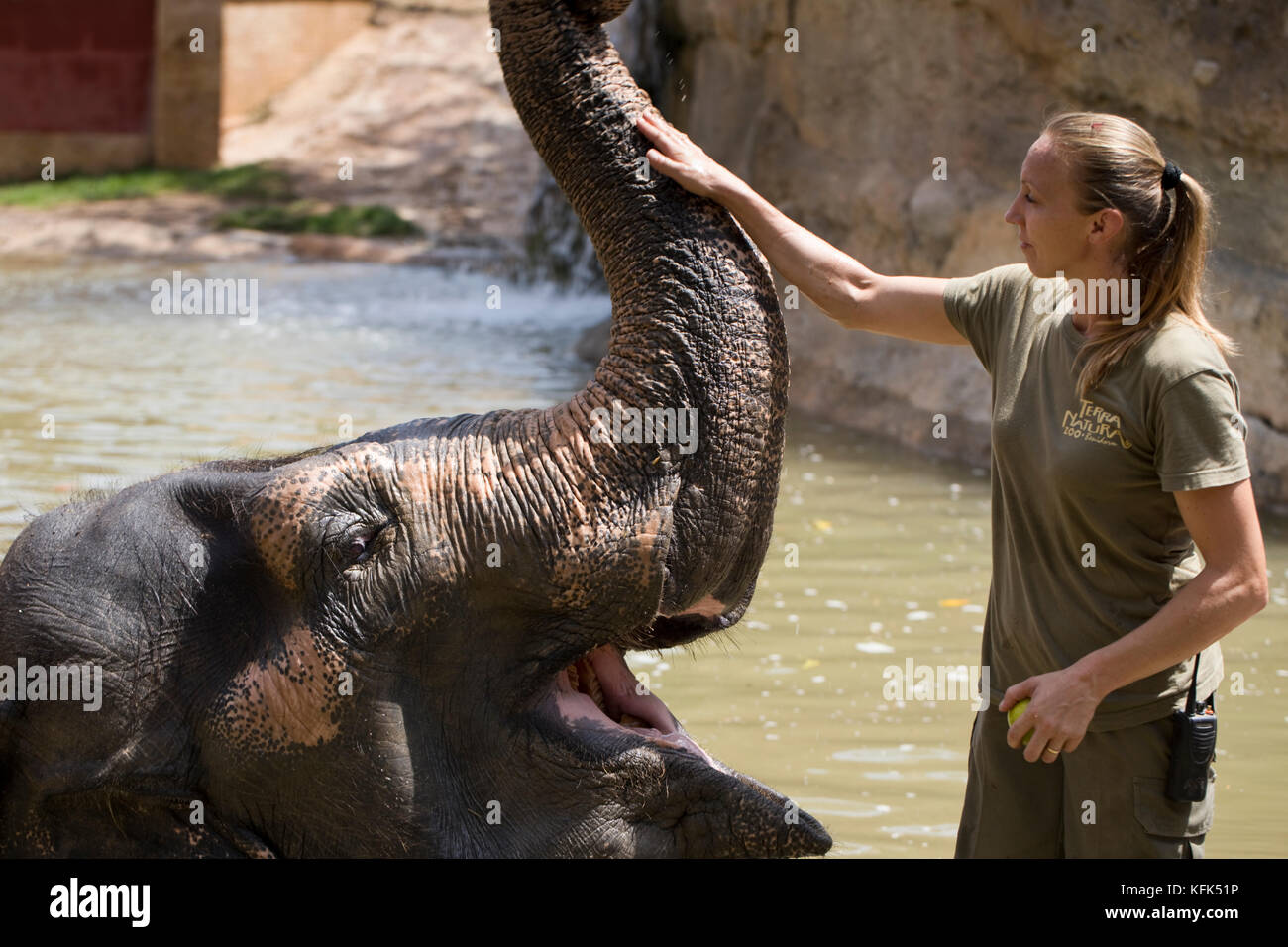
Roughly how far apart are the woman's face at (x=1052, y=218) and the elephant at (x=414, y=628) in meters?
0.51

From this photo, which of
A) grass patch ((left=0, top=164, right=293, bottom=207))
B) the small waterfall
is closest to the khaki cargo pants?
the small waterfall

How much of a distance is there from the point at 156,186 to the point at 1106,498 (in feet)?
59.8

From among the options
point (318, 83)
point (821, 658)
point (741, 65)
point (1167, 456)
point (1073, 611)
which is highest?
point (318, 83)

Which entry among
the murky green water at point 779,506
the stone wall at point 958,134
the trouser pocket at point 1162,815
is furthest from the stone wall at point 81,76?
the trouser pocket at point 1162,815

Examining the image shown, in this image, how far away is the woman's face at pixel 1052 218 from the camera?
105 inches

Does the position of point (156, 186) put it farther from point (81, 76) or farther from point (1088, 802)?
point (1088, 802)

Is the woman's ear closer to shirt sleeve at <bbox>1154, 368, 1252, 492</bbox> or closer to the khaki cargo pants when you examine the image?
shirt sleeve at <bbox>1154, 368, 1252, 492</bbox>

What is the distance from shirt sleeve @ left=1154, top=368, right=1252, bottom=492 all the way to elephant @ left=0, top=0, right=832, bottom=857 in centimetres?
60

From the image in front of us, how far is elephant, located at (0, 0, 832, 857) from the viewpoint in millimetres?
2414

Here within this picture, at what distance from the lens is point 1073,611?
2797mm

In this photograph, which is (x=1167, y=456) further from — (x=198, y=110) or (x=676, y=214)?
(x=198, y=110)
